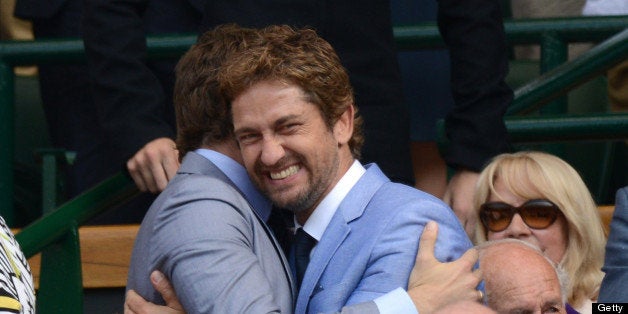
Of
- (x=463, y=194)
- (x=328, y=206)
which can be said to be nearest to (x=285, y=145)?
(x=328, y=206)

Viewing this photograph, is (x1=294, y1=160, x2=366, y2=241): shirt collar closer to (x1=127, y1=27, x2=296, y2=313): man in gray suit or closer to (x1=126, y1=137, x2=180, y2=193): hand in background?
(x1=127, y1=27, x2=296, y2=313): man in gray suit

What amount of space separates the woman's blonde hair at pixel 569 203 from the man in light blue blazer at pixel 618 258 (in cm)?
77

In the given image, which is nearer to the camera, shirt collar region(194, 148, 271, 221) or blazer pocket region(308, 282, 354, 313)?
blazer pocket region(308, 282, 354, 313)

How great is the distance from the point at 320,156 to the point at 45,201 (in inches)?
87.9

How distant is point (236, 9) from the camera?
3.95 m

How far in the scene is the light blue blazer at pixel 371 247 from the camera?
121 inches

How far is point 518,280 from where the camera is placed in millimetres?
3557

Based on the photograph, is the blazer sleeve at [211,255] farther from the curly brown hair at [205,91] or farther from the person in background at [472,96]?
the person in background at [472,96]

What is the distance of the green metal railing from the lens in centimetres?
405

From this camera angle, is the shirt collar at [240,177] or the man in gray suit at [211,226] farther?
the shirt collar at [240,177]

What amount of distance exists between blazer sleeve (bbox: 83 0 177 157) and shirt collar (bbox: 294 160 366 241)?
2.79 ft

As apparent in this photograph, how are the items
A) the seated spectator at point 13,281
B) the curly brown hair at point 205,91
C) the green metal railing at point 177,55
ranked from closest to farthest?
the seated spectator at point 13,281, the curly brown hair at point 205,91, the green metal railing at point 177,55

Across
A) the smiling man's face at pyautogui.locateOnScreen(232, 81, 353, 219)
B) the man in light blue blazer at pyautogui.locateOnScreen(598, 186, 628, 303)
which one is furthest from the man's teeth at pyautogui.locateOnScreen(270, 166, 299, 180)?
the man in light blue blazer at pyautogui.locateOnScreen(598, 186, 628, 303)

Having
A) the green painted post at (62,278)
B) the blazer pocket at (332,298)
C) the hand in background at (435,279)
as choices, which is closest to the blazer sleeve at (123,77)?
the green painted post at (62,278)
